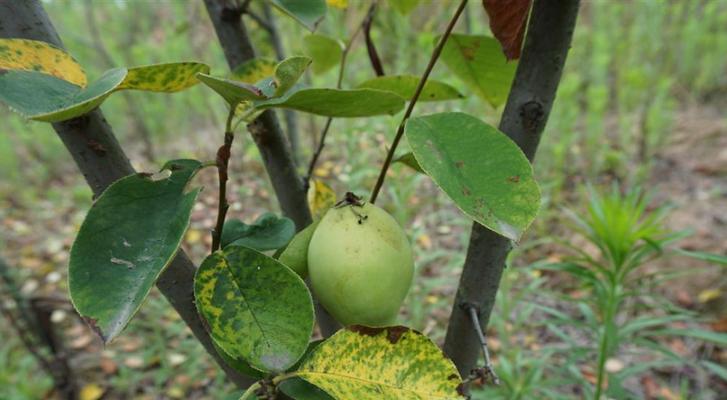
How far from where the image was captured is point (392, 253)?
1.32 ft

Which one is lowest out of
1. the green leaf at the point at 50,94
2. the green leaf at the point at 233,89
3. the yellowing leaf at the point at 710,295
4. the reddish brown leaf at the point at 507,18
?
the green leaf at the point at 50,94

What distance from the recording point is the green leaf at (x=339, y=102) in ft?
1.09

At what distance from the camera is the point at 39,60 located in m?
0.33

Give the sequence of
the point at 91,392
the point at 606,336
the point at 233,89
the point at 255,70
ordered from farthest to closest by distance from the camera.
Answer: the point at 91,392
the point at 606,336
the point at 255,70
the point at 233,89

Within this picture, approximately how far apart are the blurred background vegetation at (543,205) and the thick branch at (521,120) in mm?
218

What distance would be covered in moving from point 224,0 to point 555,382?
90 cm

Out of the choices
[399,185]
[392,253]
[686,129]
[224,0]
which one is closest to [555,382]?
[399,185]

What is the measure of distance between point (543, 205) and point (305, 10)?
1654 mm

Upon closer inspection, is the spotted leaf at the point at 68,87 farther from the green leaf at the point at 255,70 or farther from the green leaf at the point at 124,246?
the green leaf at the point at 255,70

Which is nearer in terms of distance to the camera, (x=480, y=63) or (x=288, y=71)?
(x=288, y=71)

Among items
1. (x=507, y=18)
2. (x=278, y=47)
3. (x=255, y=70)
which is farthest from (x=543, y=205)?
(x=507, y=18)

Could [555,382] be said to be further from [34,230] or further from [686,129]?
[34,230]

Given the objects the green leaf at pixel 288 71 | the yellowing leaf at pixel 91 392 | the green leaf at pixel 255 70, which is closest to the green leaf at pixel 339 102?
the green leaf at pixel 288 71

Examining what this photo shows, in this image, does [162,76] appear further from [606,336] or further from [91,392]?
[91,392]
